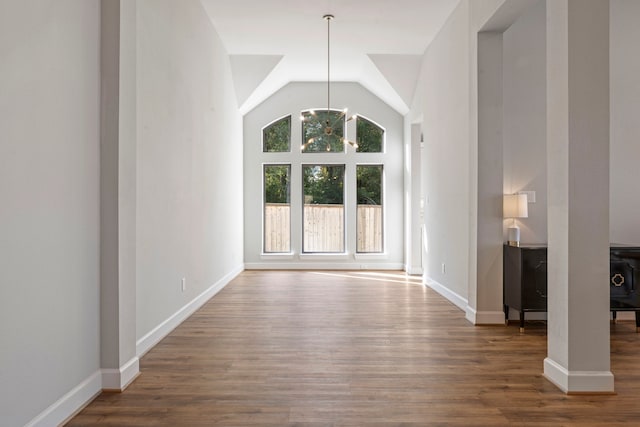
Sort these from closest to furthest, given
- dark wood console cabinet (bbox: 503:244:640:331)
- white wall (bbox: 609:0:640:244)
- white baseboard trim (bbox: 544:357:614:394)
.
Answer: white baseboard trim (bbox: 544:357:614:394), dark wood console cabinet (bbox: 503:244:640:331), white wall (bbox: 609:0:640:244)

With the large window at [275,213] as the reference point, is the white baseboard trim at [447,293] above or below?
below

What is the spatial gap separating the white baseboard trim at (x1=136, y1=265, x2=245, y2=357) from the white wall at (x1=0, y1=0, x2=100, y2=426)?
0.80 m

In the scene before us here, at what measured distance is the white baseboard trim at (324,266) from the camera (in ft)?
29.8

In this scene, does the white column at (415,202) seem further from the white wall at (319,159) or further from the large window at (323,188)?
the large window at (323,188)

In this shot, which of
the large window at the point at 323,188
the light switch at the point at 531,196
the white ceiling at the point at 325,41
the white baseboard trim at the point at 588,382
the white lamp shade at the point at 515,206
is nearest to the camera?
the white baseboard trim at the point at 588,382

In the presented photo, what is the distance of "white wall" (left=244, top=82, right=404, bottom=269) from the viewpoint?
910cm

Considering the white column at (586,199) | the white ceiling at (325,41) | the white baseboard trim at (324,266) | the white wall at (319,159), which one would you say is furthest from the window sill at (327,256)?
the white column at (586,199)

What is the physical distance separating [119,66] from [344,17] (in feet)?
12.5

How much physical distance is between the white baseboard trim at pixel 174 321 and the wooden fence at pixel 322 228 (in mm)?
2474

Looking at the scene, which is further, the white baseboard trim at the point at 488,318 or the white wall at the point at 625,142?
the white wall at the point at 625,142

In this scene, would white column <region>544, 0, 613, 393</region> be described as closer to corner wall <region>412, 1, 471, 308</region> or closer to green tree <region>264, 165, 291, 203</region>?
corner wall <region>412, 1, 471, 308</region>

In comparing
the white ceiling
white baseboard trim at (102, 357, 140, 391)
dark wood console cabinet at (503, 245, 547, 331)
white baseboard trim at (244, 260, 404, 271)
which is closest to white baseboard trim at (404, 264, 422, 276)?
white baseboard trim at (244, 260, 404, 271)

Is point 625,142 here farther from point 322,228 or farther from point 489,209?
point 322,228

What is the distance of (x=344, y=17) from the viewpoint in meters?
5.94
